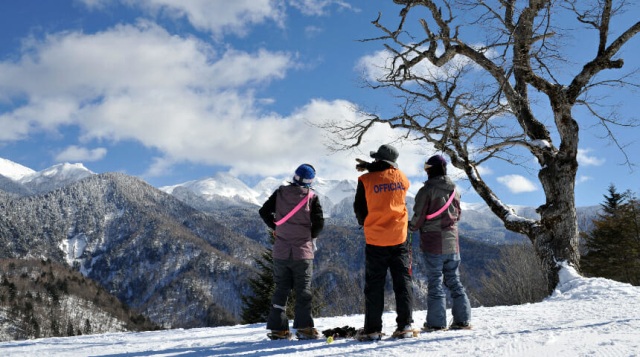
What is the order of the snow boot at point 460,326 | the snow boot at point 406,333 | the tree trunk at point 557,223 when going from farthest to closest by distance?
the tree trunk at point 557,223, the snow boot at point 460,326, the snow boot at point 406,333

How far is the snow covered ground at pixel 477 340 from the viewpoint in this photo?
3.47 m

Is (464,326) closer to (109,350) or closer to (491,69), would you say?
(109,350)

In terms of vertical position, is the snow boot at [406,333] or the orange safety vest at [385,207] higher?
the orange safety vest at [385,207]

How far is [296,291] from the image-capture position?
478cm

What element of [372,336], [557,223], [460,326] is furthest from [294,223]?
[557,223]

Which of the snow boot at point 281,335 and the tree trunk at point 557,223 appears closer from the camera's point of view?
the snow boot at point 281,335

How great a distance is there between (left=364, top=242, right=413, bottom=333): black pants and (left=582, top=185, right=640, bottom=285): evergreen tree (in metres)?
Answer: 25.4

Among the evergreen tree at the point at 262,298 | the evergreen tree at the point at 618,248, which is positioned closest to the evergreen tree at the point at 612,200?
the evergreen tree at the point at 618,248

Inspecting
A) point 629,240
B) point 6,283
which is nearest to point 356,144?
point 629,240

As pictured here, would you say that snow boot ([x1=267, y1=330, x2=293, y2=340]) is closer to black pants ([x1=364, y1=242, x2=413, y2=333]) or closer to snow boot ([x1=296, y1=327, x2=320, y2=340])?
snow boot ([x1=296, y1=327, x2=320, y2=340])

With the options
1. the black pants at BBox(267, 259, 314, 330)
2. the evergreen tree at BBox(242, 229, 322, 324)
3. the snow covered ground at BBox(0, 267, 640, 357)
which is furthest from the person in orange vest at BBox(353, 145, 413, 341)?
the evergreen tree at BBox(242, 229, 322, 324)

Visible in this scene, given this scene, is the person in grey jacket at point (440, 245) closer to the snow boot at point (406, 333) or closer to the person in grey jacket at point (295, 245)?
the snow boot at point (406, 333)

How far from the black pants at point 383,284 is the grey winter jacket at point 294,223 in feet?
2.38

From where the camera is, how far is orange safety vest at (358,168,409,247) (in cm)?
434
